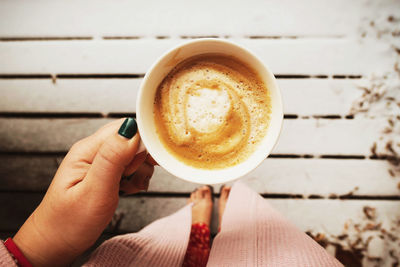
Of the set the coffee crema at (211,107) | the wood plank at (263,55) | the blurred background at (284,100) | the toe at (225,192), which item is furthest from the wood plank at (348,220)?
the coffee crema at (211,107)

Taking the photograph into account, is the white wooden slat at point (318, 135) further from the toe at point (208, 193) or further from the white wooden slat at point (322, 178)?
the toe at point (208, 193)

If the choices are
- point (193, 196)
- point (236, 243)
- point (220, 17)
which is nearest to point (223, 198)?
point (193, 196)

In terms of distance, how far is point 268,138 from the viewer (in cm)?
58

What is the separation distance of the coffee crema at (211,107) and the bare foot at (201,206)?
25.1 inches

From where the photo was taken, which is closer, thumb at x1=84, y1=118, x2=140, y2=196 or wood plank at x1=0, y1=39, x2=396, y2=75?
thumb at x1=84, y1=118, x2=140, y2=196

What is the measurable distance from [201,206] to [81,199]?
0.65 m

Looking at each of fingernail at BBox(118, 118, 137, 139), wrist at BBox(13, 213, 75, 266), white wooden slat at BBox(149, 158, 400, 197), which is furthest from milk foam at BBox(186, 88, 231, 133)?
white wooden slat at BBox(149, 158, 400, 197)

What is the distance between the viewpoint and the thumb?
59cm

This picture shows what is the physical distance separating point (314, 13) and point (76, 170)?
1166 mm

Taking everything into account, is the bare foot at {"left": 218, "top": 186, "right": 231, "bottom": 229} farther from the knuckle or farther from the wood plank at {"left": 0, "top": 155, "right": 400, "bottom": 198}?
the knuckle

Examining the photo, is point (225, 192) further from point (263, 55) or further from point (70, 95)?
point (70, 95)

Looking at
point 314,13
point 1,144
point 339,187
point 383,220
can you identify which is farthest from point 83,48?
point 383,220

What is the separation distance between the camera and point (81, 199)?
64 centimetres

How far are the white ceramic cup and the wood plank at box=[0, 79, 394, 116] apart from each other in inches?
25.3
